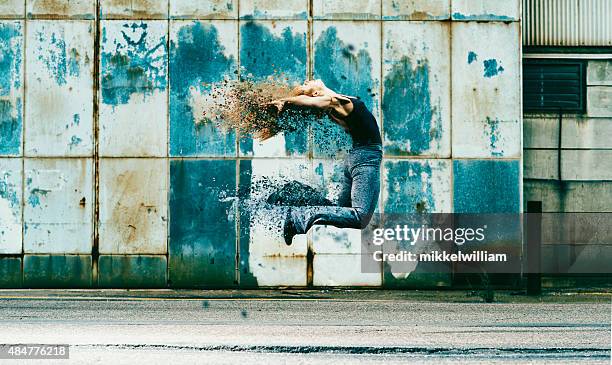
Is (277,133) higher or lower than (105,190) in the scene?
higher

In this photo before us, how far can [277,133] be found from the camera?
48.8ft

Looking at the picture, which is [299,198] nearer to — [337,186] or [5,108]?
[337,186]

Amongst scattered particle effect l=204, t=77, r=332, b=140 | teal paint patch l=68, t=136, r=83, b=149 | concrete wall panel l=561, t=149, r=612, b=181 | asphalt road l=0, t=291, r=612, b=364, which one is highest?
scattered particle effect l=204, t=77, r=332, b=140

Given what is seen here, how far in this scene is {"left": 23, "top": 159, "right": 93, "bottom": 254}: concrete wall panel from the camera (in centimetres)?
1477

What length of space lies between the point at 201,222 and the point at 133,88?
2.36 meters

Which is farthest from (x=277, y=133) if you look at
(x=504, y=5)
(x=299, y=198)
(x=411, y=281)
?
(x=504, y=5)

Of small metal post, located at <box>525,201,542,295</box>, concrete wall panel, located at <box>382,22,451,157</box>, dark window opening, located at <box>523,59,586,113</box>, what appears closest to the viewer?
small metal post, located at <box>525,201,542,295</box>

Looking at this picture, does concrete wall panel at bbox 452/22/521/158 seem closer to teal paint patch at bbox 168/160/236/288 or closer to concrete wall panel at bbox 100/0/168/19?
teal paint patch at bbox 168/160/236/288

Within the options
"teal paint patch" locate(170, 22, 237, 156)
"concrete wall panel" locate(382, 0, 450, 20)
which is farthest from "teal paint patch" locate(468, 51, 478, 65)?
"teal paint patch" locate(170, 22, 237, 156)

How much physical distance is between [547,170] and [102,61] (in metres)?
7.55

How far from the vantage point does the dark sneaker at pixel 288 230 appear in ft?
48.9

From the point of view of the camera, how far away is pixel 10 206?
48.4ft

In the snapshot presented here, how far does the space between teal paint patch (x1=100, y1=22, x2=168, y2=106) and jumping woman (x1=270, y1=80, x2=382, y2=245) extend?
195 cm

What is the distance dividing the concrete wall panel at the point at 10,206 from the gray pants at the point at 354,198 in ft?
14.2
